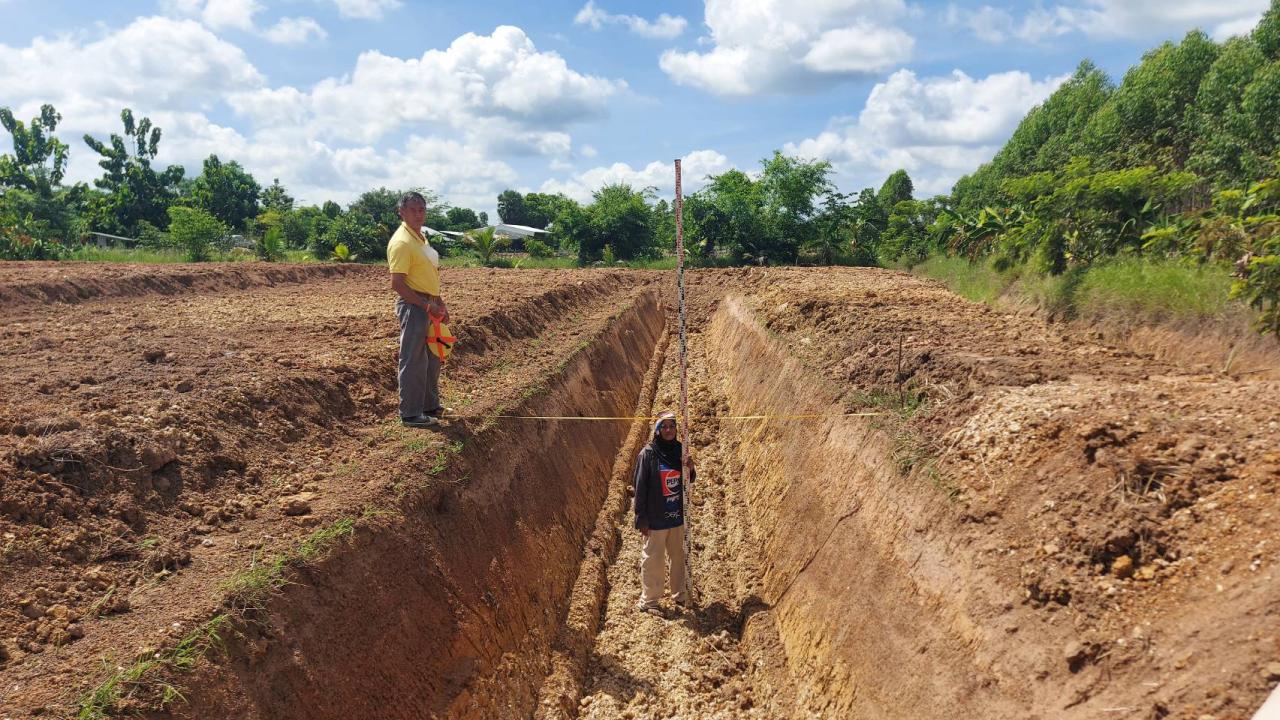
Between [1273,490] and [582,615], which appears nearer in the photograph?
[1273,490]

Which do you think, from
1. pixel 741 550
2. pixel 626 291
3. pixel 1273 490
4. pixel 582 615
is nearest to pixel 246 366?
pixel 582 615

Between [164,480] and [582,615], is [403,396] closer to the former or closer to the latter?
[164,480]

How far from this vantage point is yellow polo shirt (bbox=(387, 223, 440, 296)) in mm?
6430

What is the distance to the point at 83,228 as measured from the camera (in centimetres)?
3916

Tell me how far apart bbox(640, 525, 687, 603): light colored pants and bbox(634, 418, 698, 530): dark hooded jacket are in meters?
0.15

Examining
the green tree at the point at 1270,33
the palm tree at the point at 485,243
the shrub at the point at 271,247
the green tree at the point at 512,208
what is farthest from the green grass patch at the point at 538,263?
the green tree at the point at 512,208

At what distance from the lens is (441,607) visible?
5426 mm

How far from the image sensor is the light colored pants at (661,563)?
24.0 ft

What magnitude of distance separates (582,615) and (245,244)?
1915 inches

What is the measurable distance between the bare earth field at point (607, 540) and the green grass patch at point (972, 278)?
16.4 feet

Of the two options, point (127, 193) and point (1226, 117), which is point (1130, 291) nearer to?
point (1226, 117)

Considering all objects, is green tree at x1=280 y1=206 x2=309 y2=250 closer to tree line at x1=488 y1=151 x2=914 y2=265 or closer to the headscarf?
tree line at x1=488 y1=151 x2=914 y2=265

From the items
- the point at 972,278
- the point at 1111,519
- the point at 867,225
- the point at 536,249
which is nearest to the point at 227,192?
the point at 536,249

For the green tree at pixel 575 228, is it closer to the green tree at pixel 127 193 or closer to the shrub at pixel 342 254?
the shrub at pixel 342 254
